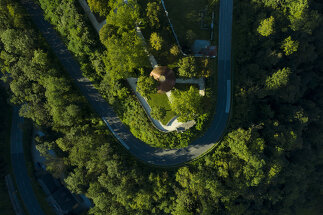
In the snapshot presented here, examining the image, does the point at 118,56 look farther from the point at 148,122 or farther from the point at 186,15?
the point at 186,15

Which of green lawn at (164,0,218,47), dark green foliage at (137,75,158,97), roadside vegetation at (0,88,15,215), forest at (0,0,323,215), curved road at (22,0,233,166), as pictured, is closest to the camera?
dark green foliage at (137,75,158,97)

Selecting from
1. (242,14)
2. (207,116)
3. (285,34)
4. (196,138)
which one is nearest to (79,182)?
(196,138)

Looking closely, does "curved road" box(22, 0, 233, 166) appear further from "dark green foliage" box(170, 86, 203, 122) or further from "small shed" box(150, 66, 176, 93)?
"small shed" box(150, 66, 176, 93)

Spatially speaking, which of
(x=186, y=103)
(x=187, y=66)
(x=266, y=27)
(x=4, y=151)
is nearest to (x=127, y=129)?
(x=186, y=103)

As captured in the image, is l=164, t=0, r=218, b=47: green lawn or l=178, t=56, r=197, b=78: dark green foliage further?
l=164, t=0, r=218, b=47: green lawn

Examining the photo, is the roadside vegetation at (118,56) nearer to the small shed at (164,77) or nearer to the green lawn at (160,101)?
the small shed at (164,77)

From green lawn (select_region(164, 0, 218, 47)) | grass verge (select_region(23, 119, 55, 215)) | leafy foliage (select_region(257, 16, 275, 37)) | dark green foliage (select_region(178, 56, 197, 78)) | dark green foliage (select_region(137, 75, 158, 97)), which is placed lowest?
grass verge (select_region(23, 119, 55, 215))

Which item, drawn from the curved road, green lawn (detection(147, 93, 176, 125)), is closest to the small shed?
green lawn (detection(147, 93, 176, 125))
